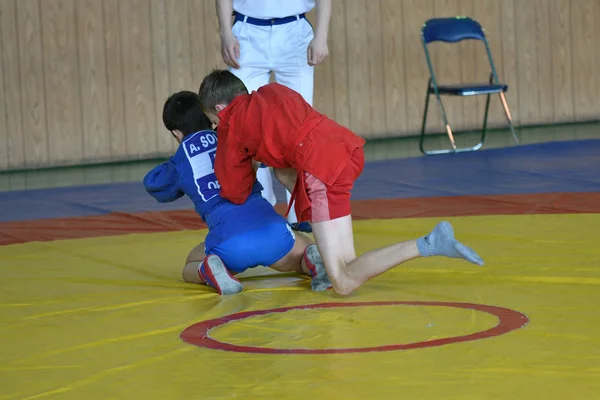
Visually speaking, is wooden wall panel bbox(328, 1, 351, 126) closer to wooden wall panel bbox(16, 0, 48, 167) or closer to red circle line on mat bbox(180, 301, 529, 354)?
wooden wall panel bbox(16, 0, 48, 167)

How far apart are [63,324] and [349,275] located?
2.65ft

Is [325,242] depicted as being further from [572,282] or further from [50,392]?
[50,392]

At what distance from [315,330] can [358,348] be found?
0.77ft

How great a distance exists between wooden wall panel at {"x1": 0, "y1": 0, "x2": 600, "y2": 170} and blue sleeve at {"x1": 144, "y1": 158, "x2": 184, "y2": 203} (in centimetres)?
492

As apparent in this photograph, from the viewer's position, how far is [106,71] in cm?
832

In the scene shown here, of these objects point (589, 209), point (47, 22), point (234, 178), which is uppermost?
point (47, 22)

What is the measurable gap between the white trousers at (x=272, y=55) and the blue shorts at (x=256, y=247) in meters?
1.16

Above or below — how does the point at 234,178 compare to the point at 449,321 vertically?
above

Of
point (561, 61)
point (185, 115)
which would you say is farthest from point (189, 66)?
point (185, 115)

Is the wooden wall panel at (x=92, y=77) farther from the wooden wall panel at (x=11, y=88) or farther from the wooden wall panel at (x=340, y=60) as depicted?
the wooden wall panel at (x=340, y=60)

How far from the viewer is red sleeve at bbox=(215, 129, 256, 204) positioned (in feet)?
10.6

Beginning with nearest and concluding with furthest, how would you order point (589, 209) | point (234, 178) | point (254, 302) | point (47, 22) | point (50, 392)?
point (50, 392)
point (254, 302)
point (234, 178)
point (589, 209)
point (47, 22)

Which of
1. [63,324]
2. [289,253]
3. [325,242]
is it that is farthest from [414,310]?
[63,324]

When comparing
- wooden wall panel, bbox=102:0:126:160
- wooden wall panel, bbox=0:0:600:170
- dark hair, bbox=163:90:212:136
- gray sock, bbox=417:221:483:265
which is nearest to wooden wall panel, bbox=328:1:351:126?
wooden wall panel, bbox=0:0:600:170
